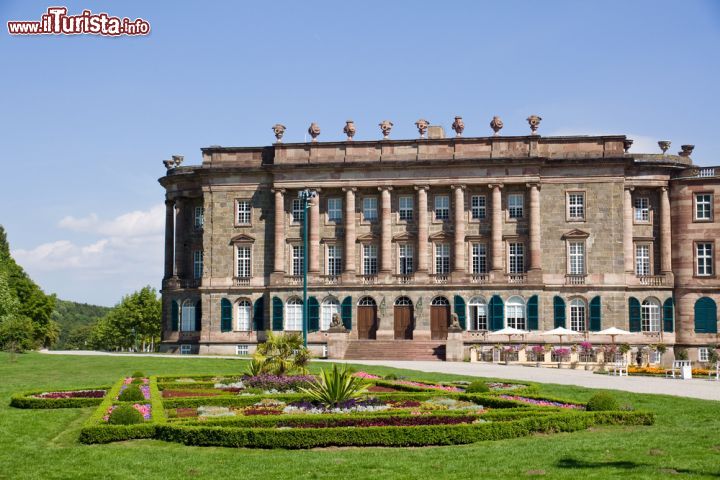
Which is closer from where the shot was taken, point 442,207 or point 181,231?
point 442,207

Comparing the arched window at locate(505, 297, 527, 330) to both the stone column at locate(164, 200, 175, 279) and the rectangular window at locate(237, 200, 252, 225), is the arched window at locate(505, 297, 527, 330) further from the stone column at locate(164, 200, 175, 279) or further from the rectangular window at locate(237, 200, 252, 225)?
the stone column at locate(164, 200, 175, 279)

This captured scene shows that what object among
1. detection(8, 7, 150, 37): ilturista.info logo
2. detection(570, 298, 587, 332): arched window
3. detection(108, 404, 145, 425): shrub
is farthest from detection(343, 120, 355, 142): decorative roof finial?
detection(108, 404, 145, 425): shrub

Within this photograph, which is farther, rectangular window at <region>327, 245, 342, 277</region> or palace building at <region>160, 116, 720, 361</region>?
rectangular window at <region>327, 245, 342, 277</region>

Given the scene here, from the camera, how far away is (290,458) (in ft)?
64.0

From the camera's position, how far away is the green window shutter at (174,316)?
71.3 meters

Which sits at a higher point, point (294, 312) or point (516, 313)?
point (294, 312)

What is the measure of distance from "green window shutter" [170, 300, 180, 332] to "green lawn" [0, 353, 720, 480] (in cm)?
4600

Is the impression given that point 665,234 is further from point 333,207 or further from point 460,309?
point 333,207

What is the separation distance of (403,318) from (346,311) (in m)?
4.09

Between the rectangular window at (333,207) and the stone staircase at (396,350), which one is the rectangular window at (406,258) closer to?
the rectangular window at (333,207)

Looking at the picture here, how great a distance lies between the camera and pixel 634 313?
2586 inches

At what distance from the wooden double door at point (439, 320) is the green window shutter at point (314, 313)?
812 cm

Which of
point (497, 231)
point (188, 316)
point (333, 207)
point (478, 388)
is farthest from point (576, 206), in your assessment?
point (478, 388)

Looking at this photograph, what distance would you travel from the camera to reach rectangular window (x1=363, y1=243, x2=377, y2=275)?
223 feet
